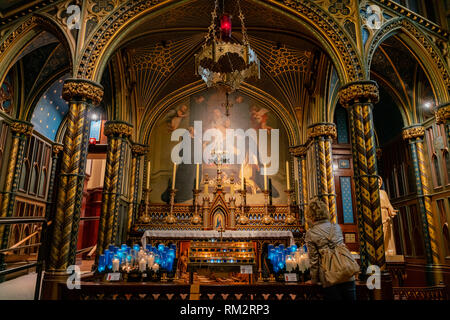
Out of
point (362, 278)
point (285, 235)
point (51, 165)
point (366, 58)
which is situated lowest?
point (362, 278)

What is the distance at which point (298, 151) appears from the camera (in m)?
13.3

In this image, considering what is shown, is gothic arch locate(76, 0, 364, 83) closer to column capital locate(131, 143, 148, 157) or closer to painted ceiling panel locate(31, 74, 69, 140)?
column capital locate(131, 143, 148, 157)

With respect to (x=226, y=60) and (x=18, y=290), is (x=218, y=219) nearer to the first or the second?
(x=226, y=60)

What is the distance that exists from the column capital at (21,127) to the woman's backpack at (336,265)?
10769mm

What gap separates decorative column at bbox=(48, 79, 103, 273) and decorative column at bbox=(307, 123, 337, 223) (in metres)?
7.15

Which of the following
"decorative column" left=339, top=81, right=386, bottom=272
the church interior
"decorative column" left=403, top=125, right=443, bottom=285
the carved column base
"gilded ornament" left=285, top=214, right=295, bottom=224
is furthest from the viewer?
"gilded ornament" left=285, top=214, right=295, bottom=224

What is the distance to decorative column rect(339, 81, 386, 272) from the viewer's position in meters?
6.91

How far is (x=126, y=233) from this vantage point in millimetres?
11531

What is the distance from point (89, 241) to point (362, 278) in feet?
47.5

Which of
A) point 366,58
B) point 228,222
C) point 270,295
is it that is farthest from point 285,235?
point 270,295

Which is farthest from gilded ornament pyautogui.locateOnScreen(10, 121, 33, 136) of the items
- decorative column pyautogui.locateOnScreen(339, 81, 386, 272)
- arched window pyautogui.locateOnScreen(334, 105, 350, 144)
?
arched window pyautogui.locateOnScreen(334, 105, 350, 144)

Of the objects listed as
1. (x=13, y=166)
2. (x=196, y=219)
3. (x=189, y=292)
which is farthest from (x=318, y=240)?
(x=13, y=166)

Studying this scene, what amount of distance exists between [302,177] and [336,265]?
30.7ft
